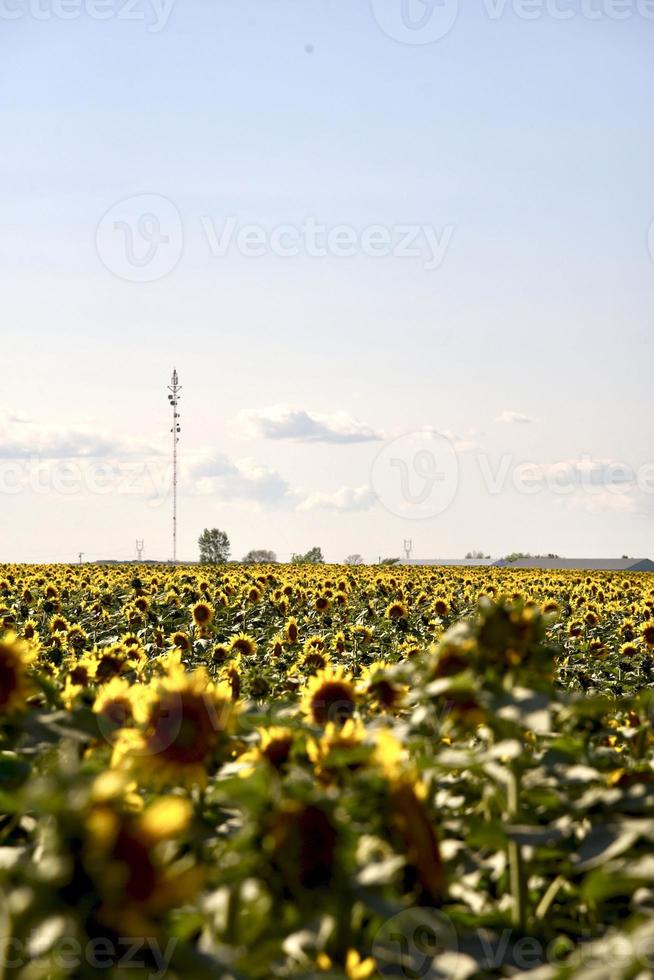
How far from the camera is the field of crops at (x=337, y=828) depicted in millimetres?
1586

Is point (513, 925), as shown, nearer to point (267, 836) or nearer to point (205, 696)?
point (267, 836)

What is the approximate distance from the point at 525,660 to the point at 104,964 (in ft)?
3.99

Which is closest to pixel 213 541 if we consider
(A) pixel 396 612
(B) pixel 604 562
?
(B) pixel 604 562

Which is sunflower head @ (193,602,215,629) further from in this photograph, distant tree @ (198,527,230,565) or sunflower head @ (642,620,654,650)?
distant tree @ (198,527,230,565)

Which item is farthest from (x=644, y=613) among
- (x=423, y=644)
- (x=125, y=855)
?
(x=125, y=855)

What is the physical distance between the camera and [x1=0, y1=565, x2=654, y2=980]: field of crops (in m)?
1.59

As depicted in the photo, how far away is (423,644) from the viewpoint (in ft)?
38.9

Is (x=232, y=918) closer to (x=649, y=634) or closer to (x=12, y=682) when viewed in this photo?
(x=12, y=682)

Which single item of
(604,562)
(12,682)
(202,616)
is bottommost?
(202,616)

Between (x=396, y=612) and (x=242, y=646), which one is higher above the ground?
(x=396, y=612)

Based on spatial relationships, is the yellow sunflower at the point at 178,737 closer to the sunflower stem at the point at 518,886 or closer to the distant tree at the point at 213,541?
the sunflower stem at the point at 518,886

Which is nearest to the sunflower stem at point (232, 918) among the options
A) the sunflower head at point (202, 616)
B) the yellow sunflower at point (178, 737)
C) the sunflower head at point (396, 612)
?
the yellow sunflower at point (178, 737)

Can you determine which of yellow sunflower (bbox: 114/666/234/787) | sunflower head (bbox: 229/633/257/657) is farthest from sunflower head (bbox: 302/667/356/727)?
sunflower head (bbox: 229/633/257/657)

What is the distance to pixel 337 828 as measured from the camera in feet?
6.33
